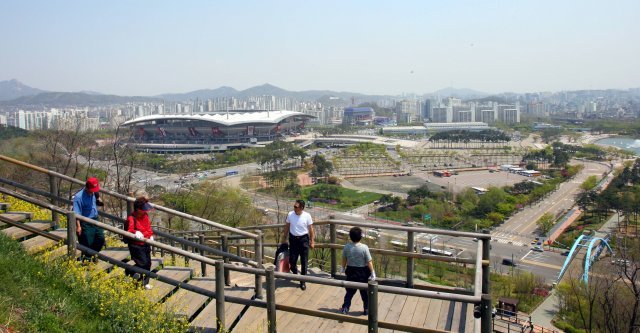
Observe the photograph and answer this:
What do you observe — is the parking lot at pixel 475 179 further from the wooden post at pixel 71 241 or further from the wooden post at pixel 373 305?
the wooden post at pixel 373 305

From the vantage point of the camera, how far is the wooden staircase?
9.47 feet

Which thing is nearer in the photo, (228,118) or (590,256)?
(590,256)

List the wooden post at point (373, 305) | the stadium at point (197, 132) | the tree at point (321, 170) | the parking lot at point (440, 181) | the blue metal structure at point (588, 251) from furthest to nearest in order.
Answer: the stadium at point (197, 132), the tree at point (321, 170), the parking lot at point (440, 181), the blue metal structure at point (588, 251), the wooden post at point (373, 305)

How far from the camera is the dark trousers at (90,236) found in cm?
341

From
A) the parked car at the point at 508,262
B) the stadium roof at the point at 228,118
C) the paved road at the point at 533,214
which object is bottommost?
the parked car at the point at 508,262

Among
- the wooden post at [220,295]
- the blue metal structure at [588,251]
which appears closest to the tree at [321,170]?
the blue metal structure at [588,251]

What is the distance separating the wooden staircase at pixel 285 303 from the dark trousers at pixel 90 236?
0.13 m

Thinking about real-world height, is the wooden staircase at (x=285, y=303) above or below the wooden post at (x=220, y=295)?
below

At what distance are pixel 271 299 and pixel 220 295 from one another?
0.29 meters

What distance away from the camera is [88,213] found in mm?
3643

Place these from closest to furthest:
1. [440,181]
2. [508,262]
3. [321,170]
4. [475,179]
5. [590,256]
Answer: [590,256] < [508,262] < [321,170] < [440,181] < [475,179]

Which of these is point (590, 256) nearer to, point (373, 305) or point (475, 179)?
point (373, 305)

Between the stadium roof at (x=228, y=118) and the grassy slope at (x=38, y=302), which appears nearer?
the grassy slope at (x=38, y=302)

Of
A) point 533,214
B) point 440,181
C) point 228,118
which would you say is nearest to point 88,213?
point 533,214
